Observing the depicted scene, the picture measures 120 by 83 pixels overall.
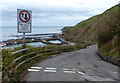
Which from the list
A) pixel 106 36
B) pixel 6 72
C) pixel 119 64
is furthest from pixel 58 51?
pixel 6 72

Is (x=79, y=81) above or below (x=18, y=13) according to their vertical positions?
below

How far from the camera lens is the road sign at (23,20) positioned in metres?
11.2

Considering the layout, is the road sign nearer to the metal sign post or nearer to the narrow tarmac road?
the metal sign post

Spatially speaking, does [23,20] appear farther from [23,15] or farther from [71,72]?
[71,72]

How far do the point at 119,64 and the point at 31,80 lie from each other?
742cm

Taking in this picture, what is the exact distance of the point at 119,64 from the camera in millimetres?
13648

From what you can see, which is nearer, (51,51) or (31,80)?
(31,80)

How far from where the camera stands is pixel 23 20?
11398mm

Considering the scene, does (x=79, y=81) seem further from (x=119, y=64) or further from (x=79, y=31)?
(x=79, y=31)

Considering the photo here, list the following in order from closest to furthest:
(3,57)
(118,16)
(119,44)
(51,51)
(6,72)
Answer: (6,72), (3,57), (119,44), (51,51), (118,16)

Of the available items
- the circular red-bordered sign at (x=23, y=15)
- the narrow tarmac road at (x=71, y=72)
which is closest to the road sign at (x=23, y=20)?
the circular red-bordered sign at (x=23, y=15)

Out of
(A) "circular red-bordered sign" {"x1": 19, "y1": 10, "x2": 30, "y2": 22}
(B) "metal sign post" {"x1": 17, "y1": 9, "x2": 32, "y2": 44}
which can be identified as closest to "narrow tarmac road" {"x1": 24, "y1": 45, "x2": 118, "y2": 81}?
(B) "metal sign post" {"x1": 17, "y1": 9, "x2": 32, "y2": 44}

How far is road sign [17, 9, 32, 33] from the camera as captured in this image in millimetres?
11188

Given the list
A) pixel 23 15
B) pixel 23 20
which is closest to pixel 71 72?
pixel 23 20
